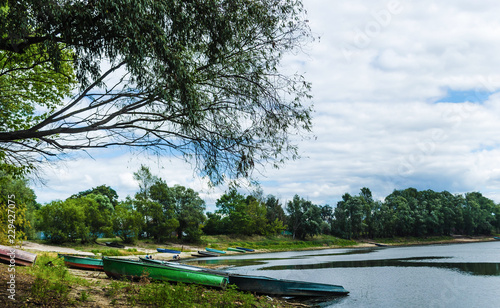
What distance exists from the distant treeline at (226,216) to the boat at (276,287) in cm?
760

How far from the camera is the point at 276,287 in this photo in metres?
16.4

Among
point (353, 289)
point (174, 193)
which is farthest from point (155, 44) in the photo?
point (174, 193)

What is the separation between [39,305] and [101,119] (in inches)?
172

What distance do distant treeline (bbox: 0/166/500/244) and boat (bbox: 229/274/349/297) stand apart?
7598mm

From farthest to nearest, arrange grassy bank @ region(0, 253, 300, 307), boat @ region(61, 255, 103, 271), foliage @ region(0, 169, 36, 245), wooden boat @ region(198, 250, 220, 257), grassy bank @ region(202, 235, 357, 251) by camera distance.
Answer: grassy bank @ region(202, 235, 357, 251), wooden boat @ region(198, 250, 220, 257), boat @ region(61, 255, 103, 271), foliage @ region(0, 169, 36, 245), grassy bank @ region(0, 253, 300, 307)

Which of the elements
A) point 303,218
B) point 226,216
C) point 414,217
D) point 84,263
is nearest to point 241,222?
point 226,216

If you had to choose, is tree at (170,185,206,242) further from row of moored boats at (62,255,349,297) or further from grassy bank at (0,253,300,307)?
grassy bank at (0,253,300,307)

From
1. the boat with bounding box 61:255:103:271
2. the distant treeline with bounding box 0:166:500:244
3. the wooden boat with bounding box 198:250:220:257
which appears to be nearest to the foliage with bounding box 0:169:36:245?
the distant treeline with bounding box 0:166:500:244

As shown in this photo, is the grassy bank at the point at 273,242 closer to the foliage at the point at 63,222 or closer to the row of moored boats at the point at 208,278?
the foliage at the point at 63,222

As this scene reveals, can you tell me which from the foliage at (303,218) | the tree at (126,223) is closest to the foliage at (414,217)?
the foliage at (303,218)

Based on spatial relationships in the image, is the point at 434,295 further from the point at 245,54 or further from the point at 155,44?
the point at 155,44

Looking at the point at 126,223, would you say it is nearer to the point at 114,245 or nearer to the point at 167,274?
the point at 114,245

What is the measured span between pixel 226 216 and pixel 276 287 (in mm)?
57069

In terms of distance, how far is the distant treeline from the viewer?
40.2m
